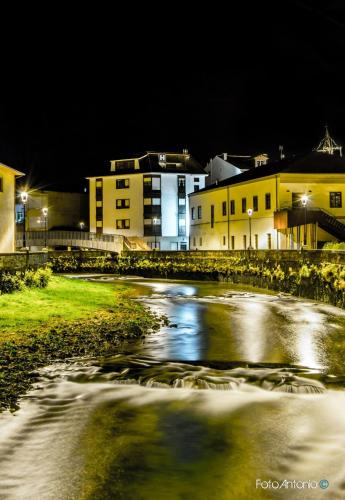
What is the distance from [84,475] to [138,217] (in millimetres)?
65984

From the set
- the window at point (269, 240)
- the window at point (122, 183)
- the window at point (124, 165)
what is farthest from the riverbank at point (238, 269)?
the window at point (124, 165)

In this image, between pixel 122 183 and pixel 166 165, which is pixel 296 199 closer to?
pixel 166 165

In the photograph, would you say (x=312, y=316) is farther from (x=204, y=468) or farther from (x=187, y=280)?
(x=187, y=280)

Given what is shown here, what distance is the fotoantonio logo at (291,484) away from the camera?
21.0 ft

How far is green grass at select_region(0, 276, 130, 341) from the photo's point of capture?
1606cm

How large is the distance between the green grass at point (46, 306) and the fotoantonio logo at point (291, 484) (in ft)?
30.0

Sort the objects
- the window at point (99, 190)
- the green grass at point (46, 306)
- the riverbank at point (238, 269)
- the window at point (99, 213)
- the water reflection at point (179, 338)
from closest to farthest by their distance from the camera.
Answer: the water reflection at point (179, 338), the green grass at point (46, 306), the riverbank at point (238, 269), the window at point (99, 213), the window at point (99, 190)

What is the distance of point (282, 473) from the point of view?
22.2 feet

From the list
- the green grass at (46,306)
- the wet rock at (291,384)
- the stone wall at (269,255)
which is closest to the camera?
the wet rock at (291,384)

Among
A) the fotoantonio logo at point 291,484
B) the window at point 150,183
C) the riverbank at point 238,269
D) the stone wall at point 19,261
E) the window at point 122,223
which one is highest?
the window at point 150,183

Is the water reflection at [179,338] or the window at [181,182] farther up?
the window at [181,182]

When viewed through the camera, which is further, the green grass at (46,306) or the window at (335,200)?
the window at (335,200)

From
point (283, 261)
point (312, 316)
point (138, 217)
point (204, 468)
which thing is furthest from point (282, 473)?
point (138, 217)

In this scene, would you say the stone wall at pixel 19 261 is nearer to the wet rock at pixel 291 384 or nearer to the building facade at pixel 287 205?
the wet rock at pixel 291 384
